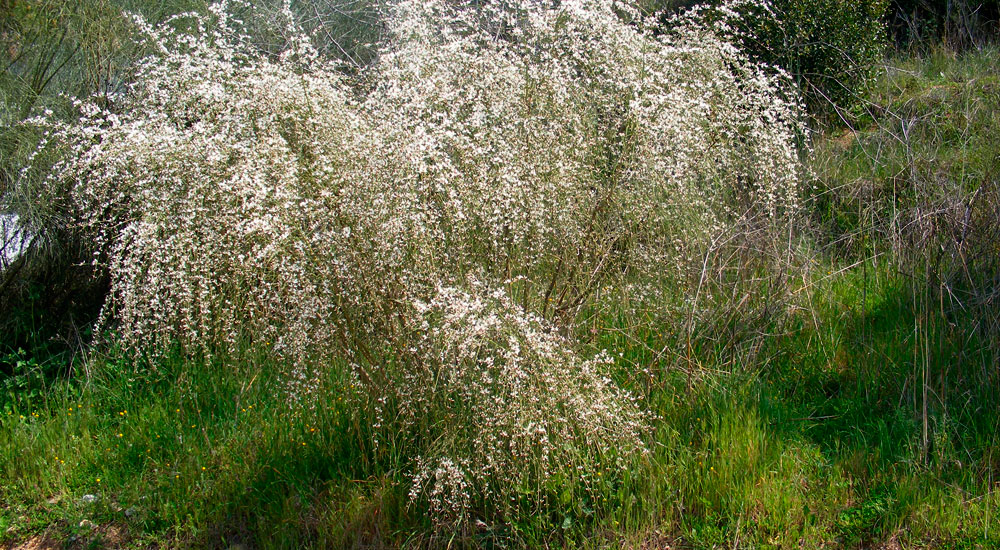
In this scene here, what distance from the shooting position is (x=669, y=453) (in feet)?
10.9

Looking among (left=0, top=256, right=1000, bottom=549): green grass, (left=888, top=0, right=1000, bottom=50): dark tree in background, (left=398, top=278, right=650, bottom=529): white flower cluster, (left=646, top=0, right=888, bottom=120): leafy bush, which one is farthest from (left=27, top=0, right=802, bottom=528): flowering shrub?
(left=888, top=0, right=1000, bottom=50): dark tree in background

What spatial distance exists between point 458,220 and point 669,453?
1376mm

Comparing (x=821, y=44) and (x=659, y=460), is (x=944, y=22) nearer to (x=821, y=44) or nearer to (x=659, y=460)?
(x=821, y=44)

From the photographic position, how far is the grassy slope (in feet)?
10.1

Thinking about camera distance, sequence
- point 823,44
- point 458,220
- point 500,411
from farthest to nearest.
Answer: point 823,44, point 458,220, point 500,411

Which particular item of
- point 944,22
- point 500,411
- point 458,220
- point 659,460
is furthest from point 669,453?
point 944,22

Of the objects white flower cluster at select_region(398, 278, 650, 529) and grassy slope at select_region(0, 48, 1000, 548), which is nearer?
white flower cluster at select_region(398, 278, 650, 529)

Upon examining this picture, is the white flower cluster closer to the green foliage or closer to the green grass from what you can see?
the green grass

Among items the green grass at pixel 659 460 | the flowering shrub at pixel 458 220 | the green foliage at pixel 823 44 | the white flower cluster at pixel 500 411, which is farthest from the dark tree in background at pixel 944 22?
the white flower cluster at pixel 500 411

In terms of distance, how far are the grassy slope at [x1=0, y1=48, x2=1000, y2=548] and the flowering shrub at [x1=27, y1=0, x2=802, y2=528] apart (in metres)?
0.23

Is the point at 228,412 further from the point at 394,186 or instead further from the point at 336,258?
the point at 394,186

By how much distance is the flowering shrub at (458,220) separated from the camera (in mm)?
3031

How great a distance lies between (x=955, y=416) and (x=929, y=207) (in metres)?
1.16

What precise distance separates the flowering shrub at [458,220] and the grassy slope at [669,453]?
0.23 meters
